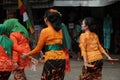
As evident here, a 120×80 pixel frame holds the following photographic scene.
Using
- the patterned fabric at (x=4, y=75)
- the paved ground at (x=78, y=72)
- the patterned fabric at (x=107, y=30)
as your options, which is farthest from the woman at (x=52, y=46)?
the patterned fabric at (x=107, y=30)

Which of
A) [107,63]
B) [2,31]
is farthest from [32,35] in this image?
[2,31]

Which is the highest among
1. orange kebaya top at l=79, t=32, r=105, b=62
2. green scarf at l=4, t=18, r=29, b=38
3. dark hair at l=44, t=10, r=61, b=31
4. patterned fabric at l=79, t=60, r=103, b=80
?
dark hair at l=44, t=10, r=61, b=31

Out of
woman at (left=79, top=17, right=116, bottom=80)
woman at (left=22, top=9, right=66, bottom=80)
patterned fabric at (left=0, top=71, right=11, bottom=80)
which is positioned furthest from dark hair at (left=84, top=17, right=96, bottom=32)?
patterned fabric at (left=0, top=71, right=11, bottom=80)

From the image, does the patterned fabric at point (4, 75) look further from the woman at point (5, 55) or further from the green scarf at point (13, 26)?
the green scarf at point (13, 26)

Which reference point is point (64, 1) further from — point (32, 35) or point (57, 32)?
point (57, 32)

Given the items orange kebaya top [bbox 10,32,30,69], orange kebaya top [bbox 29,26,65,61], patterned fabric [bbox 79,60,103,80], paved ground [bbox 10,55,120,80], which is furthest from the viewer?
paved ground [bbox 10,55,120,80]

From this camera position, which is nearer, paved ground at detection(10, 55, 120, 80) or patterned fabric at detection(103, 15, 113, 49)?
paved ground at detection(10, 55, 120, 80)

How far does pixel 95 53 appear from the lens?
23.4ft

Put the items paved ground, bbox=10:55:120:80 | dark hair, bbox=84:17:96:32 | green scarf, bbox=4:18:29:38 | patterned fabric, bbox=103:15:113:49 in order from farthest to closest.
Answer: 1. patterned fabric, bbox=103:15:113:49
2. paved ground, bbox=10:55:120:80
3. green scarf, bbox=4:18:29:38
4. dark hair, bbox=84:17:96:32

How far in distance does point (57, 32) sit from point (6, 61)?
1040 mm

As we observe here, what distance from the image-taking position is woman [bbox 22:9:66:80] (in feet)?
19.7

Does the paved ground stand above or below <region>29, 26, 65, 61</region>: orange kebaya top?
below

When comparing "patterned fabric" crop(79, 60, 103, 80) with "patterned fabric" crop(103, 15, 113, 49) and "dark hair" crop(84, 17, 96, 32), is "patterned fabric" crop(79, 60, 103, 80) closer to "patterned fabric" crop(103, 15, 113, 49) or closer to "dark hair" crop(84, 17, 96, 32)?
"dark hair" crop(84, 17, 96, 32)

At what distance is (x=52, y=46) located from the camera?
607 cm
